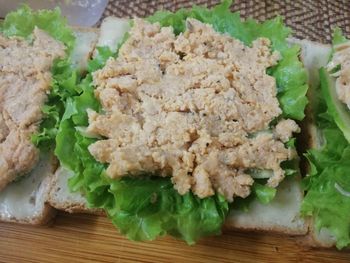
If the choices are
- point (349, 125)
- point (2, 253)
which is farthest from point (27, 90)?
point (349, 125)

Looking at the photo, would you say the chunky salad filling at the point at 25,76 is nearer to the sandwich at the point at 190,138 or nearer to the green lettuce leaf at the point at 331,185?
the sandwich at the point at 190,138

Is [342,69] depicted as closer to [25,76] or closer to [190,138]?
[190,138]

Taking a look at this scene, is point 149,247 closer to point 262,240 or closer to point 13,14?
point 262,240

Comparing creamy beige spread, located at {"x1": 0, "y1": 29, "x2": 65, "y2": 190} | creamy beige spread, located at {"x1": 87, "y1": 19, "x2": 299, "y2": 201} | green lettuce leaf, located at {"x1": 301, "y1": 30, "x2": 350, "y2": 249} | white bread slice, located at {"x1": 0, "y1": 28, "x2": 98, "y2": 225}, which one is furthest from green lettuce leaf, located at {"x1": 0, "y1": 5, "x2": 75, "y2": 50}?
green lettuce leaf, located at {"x1": 301, "y1": 30, "x2": 350, "y2": 249}

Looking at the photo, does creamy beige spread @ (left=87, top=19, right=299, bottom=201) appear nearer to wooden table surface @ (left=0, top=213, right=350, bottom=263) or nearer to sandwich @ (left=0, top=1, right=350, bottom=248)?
sandwich @ (left=0, top=1, right=350, bottom=248)

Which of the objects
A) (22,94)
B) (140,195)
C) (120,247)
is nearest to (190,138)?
(140,195)
